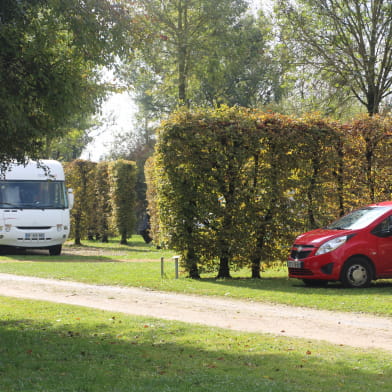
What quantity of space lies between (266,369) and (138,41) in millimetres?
5400

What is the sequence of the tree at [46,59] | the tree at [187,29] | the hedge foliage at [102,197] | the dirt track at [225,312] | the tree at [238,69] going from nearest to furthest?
the tree at [46,59] → the dirt track at [225,312] → the tree at [187,29] → the hedge foliage at [102,197] → the tree at [238,69]

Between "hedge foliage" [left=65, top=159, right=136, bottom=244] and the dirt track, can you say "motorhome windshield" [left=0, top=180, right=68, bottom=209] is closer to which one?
"hedge foliage" [left=65, top=159, right=136, bottom=244]

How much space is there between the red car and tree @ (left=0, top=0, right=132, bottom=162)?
6.51 meters

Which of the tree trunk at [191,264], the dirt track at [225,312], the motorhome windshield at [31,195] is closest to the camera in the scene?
the dirt track at [225,312]

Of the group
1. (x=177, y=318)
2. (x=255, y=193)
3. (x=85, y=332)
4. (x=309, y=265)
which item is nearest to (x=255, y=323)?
(x=177, y=318)

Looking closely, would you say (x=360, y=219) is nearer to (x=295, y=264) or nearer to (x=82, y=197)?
(x=295, y=264)

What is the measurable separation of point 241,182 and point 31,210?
10.5 meters

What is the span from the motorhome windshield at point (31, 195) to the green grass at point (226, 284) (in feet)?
7.39

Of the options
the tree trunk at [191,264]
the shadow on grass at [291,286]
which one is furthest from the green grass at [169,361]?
the tree trunk at [191,264]

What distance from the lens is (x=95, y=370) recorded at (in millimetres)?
6793

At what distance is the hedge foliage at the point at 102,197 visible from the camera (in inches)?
1284

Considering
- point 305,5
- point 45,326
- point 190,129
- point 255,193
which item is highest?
point 305,5

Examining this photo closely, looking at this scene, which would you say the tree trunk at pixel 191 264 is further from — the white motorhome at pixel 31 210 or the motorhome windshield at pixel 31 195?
the motorhome windshield at pixel 31 195

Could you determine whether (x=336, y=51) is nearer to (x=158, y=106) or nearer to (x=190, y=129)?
(x=190, y=129)
